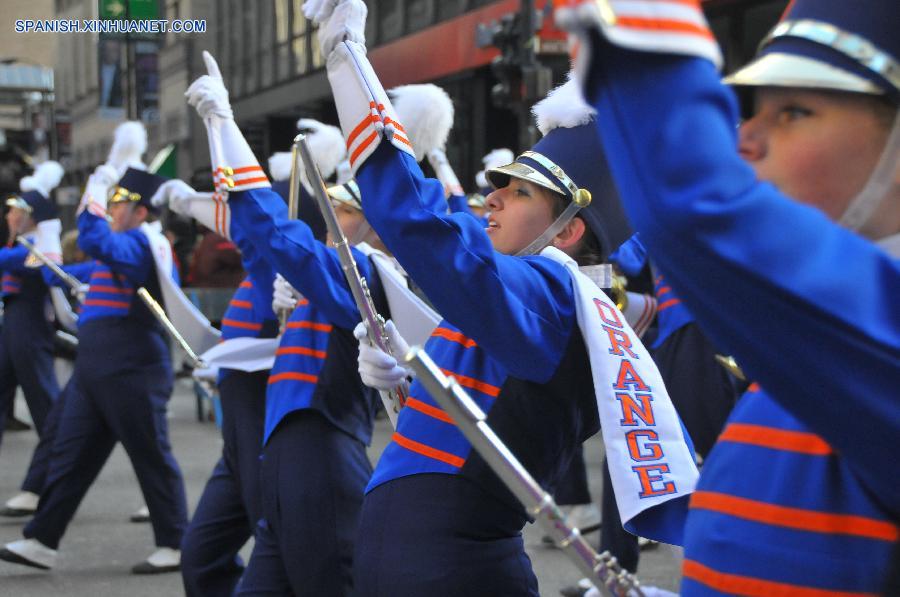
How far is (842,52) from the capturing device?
1.27 metres

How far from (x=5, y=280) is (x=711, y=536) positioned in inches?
350

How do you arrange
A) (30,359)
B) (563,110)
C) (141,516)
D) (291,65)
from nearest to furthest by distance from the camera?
(563,110) → (141,516) → (30,359) → (291,65)

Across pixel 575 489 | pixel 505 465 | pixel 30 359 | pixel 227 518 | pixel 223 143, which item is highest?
pixel 223 143

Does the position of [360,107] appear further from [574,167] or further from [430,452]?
[430,452]

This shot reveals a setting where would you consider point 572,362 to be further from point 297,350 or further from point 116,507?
point 116,507

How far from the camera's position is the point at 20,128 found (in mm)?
28797

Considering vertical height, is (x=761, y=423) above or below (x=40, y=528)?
above

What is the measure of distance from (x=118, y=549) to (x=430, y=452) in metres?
4.66

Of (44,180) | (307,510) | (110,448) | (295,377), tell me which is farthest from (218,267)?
(307,510)

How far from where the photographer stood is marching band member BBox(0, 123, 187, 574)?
6.27 meters

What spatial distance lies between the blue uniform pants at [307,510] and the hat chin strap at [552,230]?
1248mm

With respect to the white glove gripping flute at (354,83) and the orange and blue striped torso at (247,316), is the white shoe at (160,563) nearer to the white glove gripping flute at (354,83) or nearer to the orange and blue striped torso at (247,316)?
the orange and blue striped torso at (247,316)

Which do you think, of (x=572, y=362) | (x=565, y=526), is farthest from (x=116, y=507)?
(x=565, y=526)

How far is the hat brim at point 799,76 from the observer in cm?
125
